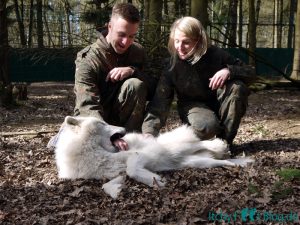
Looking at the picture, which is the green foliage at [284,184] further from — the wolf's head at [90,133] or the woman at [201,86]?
the wolf's head at [90,133]

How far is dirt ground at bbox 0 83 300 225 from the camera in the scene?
2613mm

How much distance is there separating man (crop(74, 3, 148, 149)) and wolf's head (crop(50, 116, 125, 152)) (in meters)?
0.22

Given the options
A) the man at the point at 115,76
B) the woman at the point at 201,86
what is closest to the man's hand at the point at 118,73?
the man at the point at 115,76

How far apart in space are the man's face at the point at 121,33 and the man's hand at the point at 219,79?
31.8 inches

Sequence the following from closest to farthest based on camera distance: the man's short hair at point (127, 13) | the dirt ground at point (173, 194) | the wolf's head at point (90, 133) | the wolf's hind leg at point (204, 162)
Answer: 1. the dirt ground at point (173, 194)
2. the wolf's head at point (90, 133)
3. the wolf's hind leg at point (204, 162)
4. the man's short hair at point (127, 13)

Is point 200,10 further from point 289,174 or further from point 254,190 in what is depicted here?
point 254,190

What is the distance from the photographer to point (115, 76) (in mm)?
4008

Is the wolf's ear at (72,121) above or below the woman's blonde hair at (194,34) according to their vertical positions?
below

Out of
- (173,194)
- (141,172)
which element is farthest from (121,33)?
(173,194)

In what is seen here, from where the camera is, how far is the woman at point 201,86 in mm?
4035

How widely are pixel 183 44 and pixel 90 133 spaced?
1.23 m

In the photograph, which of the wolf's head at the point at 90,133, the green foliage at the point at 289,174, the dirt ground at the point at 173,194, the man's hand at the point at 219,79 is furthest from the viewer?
the man's hand at the point at 219,79

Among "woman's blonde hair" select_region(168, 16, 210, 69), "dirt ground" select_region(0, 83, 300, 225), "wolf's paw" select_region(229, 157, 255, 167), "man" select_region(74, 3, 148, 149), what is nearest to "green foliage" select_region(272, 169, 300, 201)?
"dirt ground" select_region(0, 83, 300, 225)

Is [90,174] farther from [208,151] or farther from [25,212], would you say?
[208,151]
